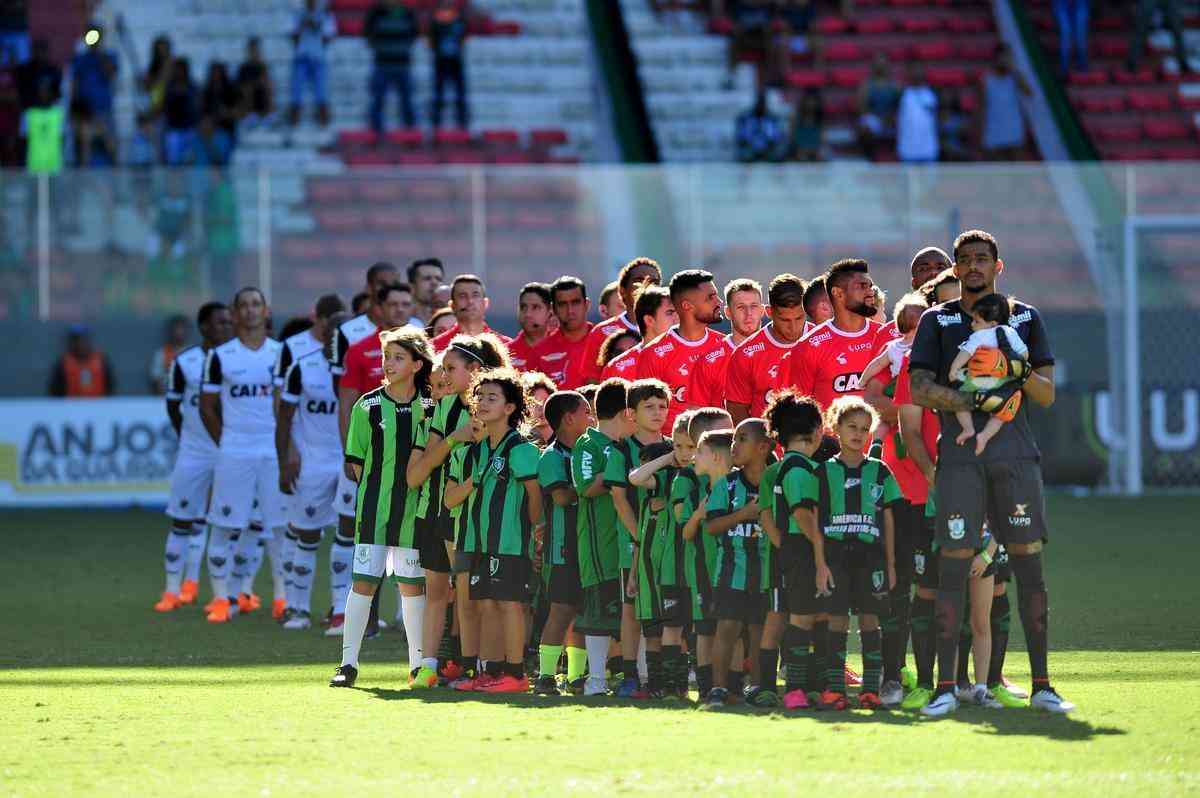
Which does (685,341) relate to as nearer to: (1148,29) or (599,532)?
(599,532)

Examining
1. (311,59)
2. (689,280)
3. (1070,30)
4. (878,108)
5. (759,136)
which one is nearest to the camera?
(689,280)

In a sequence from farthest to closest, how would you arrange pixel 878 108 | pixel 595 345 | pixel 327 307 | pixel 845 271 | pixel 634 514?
pixel 878 108 → pixel 327 307 → pixel 595 345 → pixel 845 271 → pixel 634 514

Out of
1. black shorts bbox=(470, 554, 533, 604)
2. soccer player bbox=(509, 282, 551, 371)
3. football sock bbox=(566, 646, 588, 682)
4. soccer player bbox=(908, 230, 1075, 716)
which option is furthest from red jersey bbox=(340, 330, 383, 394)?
soccer player bbox=(908, 230, 1075, 716)

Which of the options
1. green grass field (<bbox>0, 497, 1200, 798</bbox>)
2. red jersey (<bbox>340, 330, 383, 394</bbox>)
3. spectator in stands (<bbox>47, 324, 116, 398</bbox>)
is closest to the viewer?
green grass field (<bbox>0, 497, 1200, 798</bbox>)

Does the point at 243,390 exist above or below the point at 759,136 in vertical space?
below

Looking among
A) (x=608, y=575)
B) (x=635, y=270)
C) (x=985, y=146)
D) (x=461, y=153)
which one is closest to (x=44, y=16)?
(x=461, y=153)

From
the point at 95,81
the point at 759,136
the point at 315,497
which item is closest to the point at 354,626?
the point at 315,497

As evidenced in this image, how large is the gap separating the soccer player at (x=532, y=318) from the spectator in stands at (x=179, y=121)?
13118 mm

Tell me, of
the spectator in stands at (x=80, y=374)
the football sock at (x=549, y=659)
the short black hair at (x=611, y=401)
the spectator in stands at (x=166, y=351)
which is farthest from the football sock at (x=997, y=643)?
the spectator in stands at (x=80, y=374)

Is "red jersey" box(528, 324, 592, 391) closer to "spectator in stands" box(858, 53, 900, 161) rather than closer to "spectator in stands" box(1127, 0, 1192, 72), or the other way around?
"spectator in stands" box(858, 53, 900, 161)

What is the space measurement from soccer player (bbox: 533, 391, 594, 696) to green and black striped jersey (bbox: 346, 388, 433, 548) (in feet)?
2.27

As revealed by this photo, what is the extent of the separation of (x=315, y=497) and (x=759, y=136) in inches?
519

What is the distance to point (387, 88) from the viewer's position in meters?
24.8

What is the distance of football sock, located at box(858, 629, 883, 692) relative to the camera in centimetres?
794
